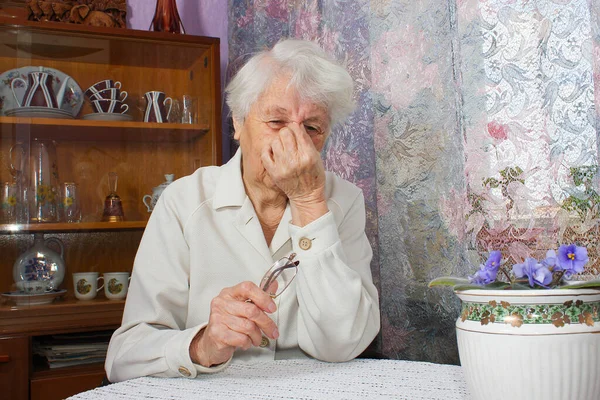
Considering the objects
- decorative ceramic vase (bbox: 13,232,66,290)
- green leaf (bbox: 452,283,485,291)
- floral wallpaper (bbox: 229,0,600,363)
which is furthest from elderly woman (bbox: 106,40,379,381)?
decorative ceramic vase (bbox: 13,232,66,290)

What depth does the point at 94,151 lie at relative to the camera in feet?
8.38

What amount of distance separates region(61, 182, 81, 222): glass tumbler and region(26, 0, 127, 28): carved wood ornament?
0.75 meters

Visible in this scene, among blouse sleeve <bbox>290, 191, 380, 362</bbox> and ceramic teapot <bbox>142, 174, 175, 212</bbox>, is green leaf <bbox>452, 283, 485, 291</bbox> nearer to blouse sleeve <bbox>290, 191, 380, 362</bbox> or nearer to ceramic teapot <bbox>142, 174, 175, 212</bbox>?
blouse sleeve <bbox>290, 191, 380, 362</bbox>

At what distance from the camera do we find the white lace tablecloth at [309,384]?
857 mm

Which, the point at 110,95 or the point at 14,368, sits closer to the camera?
the point at 14,368

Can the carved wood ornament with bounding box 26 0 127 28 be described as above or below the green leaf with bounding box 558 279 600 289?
above

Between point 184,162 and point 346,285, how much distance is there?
1.63 m

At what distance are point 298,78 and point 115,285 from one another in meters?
1.53

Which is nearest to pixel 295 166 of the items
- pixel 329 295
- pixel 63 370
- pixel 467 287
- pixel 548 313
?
pixel 329 295

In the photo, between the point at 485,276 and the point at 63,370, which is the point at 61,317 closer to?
the point at 63,370

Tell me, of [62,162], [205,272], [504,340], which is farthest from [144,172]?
[504,340]

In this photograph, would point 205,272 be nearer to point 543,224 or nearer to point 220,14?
point 543,224

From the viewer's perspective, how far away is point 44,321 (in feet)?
7.59

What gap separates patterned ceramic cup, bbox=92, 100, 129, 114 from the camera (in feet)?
8.29
